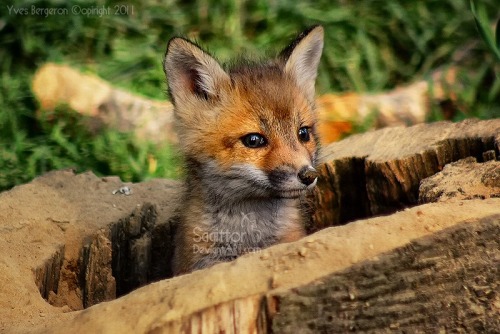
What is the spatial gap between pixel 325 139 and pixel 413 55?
215 cm

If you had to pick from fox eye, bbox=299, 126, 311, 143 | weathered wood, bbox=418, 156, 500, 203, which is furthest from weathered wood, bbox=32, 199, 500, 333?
fox eye, bbox=299, 126, 311, 143

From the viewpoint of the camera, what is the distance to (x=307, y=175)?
4.18 metres

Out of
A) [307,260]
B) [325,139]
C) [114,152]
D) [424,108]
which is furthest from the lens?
[424,108]

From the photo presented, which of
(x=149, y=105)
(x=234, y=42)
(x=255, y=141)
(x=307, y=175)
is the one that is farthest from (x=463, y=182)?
(x=234, y=42)

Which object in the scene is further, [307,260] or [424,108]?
[424,108]

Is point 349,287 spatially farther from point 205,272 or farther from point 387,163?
point 387,163

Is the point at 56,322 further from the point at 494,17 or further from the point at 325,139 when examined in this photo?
the point at 494,17

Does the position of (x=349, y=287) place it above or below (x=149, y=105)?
below

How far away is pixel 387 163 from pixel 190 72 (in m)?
1.24

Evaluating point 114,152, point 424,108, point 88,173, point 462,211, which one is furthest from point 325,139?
point 462,211

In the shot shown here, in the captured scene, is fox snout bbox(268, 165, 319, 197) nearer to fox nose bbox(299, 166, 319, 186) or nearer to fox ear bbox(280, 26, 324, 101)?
fox nose bbox(299, 166, 319, 186)

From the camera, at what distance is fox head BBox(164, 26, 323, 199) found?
4316mm

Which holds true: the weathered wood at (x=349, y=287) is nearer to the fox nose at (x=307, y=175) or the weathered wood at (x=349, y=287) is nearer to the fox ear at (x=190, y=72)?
the fox nose at (x=307, y=175)

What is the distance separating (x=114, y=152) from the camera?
702 cm
